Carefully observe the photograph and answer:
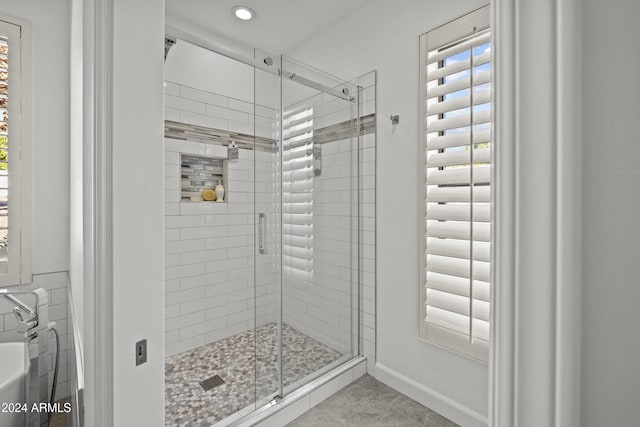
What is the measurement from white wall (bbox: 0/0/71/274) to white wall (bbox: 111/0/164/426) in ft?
5.11

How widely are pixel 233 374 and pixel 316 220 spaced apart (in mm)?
1161

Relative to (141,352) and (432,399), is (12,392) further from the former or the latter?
(432,399)

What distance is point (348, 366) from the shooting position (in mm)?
1931

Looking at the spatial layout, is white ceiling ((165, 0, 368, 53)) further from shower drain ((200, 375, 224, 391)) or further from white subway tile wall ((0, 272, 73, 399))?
shower drain ((200, 375, 224, 391))

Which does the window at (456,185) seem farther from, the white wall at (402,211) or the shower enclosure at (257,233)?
the shower enclosure at (257,233)

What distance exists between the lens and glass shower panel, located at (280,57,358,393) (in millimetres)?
1800

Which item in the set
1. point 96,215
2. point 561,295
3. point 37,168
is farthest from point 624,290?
point 37,168

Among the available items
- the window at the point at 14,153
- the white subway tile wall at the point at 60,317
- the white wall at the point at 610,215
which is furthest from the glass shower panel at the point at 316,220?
the white wall at the point at 610,215

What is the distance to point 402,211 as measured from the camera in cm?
182

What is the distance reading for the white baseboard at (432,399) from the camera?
4.93 feet

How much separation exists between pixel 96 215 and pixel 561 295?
0.92 m

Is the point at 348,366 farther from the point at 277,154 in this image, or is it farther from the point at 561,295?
the point at 561,295

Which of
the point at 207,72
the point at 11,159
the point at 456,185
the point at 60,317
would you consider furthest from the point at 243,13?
the point at 60,317

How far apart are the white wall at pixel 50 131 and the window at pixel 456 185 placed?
2.20 m
